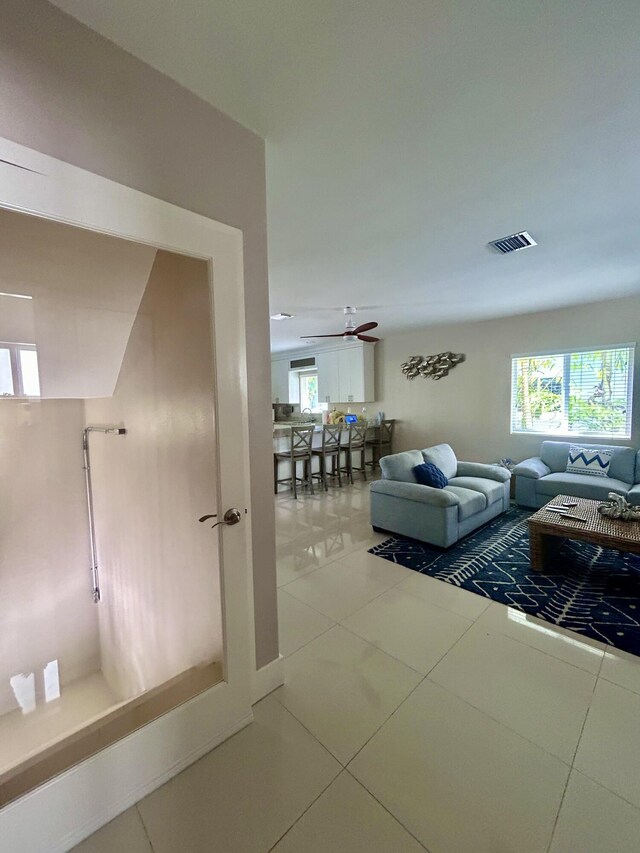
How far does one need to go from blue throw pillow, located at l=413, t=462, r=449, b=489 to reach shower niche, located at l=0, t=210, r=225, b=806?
258 cm

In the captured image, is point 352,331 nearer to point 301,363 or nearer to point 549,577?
point 549,577

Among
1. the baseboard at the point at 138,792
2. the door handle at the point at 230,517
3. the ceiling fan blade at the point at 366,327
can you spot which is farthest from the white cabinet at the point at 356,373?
the baseboard at the point at 138,792

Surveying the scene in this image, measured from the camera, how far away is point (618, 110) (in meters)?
1.50

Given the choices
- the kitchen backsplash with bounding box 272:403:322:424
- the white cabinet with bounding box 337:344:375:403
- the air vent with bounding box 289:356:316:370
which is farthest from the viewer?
the kitchen backsplash with bounding box 272:403:322:424

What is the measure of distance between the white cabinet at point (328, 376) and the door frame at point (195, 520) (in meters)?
6.09

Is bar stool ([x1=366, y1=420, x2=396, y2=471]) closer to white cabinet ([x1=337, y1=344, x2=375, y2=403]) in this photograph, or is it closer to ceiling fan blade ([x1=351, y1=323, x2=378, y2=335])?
white cabinet ([x1=337, y1=344, x2=375, y2=403])

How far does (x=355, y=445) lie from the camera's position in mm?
6180

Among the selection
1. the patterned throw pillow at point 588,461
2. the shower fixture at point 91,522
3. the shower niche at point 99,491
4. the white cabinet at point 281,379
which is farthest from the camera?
the white cabinet at point 281,379

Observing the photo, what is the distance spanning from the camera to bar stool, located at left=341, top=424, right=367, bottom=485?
6014mm

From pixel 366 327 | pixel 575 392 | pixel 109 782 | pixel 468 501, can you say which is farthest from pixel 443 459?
pixel 109 782

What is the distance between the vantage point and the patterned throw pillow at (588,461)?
428cm

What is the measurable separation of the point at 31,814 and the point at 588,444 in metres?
5.85

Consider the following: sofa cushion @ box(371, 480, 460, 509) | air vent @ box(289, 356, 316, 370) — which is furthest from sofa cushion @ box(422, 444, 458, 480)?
air vent @ box(289, 356, 316, 370)

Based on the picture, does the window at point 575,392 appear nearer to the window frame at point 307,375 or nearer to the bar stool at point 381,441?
the bar stool at point 381,441
